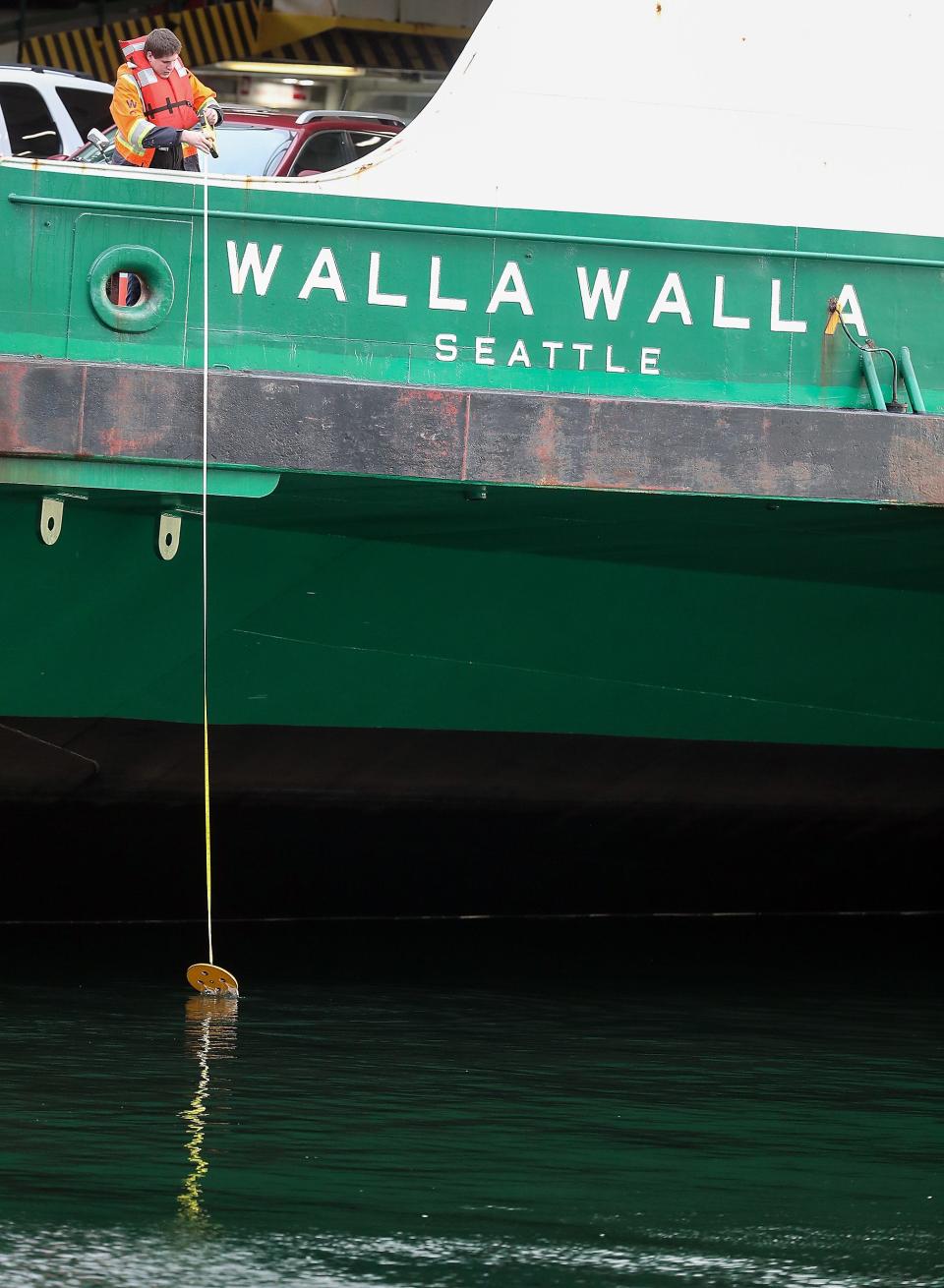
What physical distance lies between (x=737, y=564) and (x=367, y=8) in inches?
362

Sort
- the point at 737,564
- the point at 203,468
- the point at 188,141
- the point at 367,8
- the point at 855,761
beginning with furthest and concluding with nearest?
the point at 367,8 → the point at 855,761 → the point at 737,564 → the point at 188,141 → the point at 203,468

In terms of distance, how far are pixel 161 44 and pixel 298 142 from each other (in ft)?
4.79

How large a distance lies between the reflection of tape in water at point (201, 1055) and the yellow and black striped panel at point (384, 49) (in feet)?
35.2

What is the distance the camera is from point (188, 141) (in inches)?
263

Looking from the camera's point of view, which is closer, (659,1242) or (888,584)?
(659,1242)

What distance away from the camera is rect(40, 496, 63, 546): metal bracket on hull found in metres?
6.87

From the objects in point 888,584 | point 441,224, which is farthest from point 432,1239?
point 888,584

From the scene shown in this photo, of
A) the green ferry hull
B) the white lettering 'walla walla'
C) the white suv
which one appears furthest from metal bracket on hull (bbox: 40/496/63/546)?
the white suv

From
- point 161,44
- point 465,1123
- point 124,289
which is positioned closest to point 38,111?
point 161,44

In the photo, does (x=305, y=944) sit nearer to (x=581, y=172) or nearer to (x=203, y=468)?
(x=203, y=468)

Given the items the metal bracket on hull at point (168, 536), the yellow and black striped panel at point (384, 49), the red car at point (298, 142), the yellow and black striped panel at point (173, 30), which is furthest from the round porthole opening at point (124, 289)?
the yellow and black striped panel at point (173, 30)

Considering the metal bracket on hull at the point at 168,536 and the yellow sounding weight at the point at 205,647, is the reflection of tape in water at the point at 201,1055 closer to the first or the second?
the yellow sounding weight at the point at 205,647

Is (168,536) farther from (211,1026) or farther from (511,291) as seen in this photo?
(211,1026)

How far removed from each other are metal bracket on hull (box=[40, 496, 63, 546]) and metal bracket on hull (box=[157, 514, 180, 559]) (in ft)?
1.22
